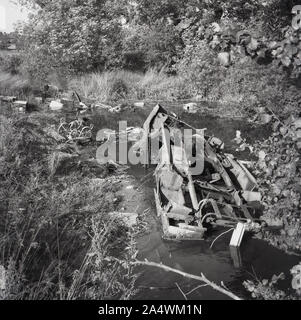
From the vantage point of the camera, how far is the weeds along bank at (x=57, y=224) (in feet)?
18.0

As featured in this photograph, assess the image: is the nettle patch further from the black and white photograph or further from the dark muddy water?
the dark muddy water

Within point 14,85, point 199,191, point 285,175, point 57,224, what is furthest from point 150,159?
point 14,85

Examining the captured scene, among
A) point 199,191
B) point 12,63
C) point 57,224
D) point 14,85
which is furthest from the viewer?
point 12,63

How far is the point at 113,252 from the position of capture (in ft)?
23.8

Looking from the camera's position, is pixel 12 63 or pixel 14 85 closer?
pixel 14 85

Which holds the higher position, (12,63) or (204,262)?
(12,63)

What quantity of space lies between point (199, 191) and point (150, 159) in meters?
2.86

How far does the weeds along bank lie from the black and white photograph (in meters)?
0.04

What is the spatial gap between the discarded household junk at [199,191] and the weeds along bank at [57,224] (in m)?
1.09

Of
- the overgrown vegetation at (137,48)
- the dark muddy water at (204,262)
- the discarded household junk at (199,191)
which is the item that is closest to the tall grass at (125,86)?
the overgrown vegetation at (137,48)

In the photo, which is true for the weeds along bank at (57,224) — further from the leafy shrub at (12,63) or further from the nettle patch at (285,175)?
the leafy shrub at (12,63)

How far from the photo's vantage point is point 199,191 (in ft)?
32.0

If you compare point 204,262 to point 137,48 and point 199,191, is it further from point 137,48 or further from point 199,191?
point 137,48
